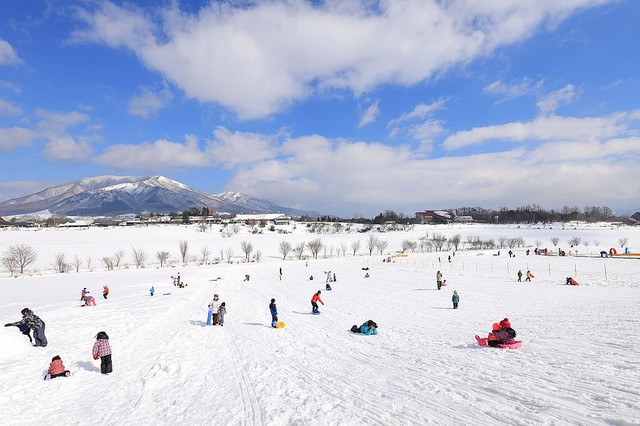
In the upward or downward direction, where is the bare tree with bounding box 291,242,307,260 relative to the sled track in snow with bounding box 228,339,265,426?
downward

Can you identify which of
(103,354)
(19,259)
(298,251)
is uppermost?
(103,354)

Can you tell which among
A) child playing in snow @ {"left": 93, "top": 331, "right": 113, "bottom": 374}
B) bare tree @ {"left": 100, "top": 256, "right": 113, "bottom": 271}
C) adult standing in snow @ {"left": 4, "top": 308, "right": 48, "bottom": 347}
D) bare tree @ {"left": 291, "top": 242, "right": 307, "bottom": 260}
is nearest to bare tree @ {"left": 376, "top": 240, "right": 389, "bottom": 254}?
bare tree @ {"left": 291, "top": 242, "right": 307, "bottom": 260}

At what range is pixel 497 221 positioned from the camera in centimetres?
18112

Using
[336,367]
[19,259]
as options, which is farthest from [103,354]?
[19,259]

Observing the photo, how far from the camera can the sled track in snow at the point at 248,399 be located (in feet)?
23.1

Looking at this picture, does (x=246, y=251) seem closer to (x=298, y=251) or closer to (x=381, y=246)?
(x=298, y=251)

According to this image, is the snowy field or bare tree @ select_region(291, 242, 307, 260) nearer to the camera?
the snowy field

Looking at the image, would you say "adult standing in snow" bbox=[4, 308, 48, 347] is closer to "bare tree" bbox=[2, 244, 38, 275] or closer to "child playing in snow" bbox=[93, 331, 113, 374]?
"child playing in snow" bbox=[93, 331, 113, 374]

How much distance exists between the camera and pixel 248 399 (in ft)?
26.7

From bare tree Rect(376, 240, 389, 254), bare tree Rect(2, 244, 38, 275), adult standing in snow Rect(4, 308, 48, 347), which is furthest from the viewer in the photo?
bare tree Rect(376, 240, 389, 254)

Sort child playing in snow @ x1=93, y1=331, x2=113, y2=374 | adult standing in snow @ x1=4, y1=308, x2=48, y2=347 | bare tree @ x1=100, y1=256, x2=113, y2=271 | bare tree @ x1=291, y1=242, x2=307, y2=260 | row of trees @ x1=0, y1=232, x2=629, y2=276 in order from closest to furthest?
1. child playing in snow @ x1=93, y1=331, x2=113, y2=374
2. adult standing in snow @ x1=4, y1=308, x2=48, y2=347
3. bare tree @ x1=100, y1=256, x2=113, y2=271
4. row of trees @ x1=0, y1=232, x2=629, y2=276
5. bare tree @ x1=291, y1=242, x2=307, y2=260

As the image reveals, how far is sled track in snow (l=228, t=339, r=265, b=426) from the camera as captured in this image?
704 cm

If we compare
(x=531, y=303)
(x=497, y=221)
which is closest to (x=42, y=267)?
(x=531, y=303)

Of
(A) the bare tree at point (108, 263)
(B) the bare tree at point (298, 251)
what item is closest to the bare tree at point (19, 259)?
(A) the bare tree at point (108, 263)
